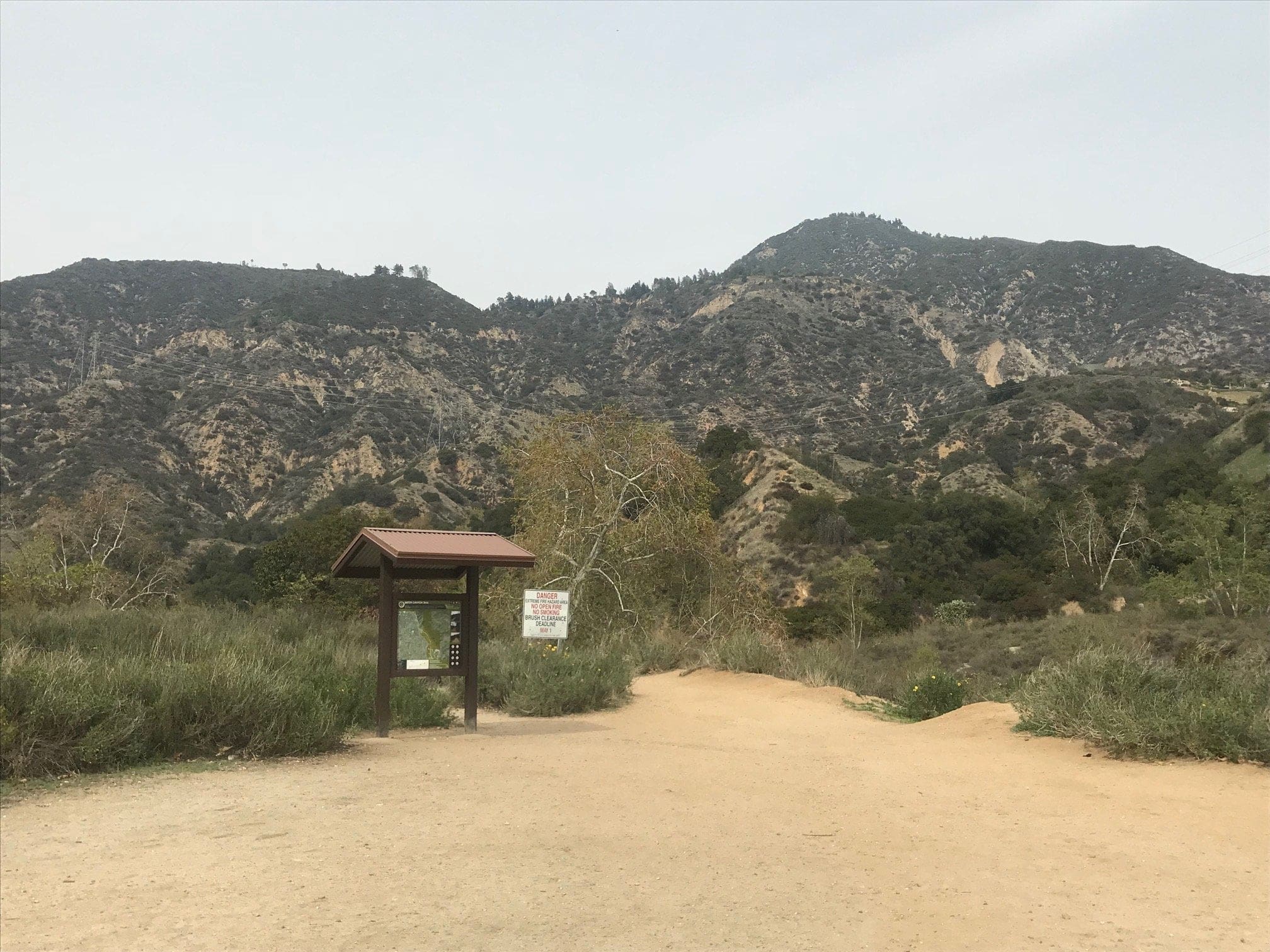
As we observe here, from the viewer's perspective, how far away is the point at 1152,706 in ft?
27.7

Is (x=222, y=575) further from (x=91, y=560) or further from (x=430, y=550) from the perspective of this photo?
(x=430, y=550)

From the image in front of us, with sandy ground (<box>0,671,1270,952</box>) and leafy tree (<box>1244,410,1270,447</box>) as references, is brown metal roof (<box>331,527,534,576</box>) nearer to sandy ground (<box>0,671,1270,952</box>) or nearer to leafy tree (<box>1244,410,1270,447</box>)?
sandy ground (<box>0,671,1270,952</box>)

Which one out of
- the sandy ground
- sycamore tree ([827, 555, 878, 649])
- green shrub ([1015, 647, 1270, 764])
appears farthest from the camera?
sycamore tree ([827, 555, 878, 649])

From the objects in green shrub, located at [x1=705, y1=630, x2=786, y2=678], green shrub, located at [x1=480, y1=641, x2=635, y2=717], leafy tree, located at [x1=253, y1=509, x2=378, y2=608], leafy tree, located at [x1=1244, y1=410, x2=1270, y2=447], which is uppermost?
leafy tree, located at [x1=1244, y1=410, x2=1270, y2=447]

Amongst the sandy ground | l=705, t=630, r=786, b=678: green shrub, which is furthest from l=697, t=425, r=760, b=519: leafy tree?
the sandy ground

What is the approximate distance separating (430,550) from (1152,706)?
23.8ft

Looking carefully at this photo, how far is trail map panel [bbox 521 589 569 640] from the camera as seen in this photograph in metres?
14.0

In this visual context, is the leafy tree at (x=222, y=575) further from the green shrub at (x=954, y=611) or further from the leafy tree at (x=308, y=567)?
the green shrub at (x=954, y=611)

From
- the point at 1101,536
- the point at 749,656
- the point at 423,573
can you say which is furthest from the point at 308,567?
the point at 1101,536

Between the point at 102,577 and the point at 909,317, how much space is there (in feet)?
273

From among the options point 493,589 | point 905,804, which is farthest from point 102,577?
point 905,804

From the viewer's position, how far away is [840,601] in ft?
124

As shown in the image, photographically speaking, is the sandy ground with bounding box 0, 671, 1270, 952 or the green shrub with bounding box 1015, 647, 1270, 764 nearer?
the sandy ground with bounding box 0, 671, 1270, 952

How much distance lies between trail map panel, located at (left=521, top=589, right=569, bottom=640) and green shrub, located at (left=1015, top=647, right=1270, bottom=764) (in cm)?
655
